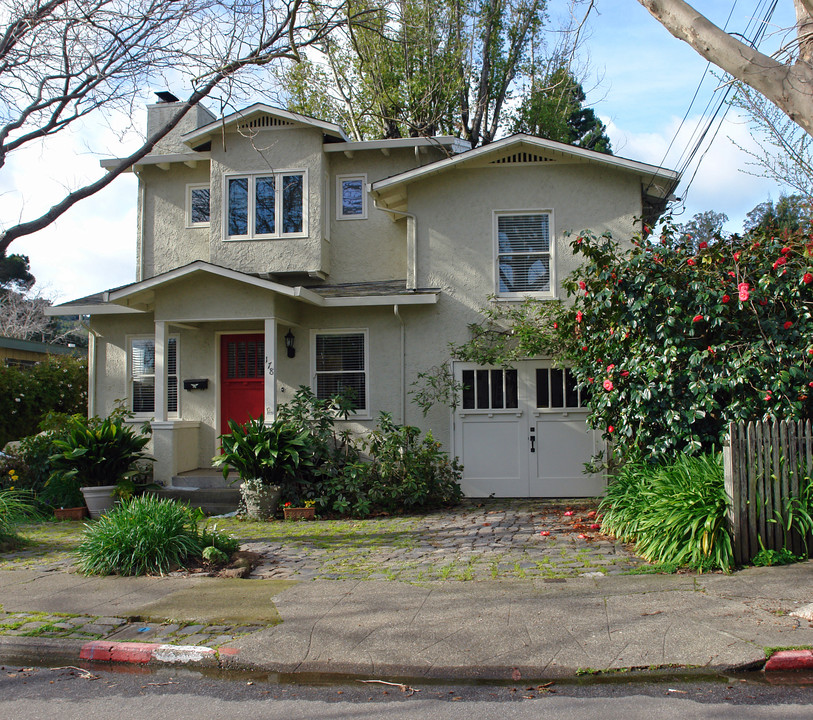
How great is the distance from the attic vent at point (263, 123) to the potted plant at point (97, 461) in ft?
21.0

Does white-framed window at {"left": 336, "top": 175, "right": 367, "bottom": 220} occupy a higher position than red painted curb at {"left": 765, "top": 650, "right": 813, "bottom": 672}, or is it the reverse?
white-framed window at {"left": 336, "top": 175, "right": 367, "bottom": 220}

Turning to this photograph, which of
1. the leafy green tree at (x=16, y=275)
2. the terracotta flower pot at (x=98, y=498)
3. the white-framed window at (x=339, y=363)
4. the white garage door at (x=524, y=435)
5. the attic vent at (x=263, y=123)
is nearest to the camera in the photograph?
the terracotta flower pot at (x=98, y=498)

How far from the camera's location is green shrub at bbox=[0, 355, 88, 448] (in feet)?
54.9

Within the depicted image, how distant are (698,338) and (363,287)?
6.38 m

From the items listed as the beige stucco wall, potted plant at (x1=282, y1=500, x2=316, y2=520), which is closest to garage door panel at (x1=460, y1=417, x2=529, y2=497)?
potted plant at (x1=282, y1=500, x2=316, y2=520)

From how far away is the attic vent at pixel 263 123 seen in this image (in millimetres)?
13852

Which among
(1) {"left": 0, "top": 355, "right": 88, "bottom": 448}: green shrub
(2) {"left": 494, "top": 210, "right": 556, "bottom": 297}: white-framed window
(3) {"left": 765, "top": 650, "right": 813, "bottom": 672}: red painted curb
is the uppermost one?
(2) {"left": 494, "top": 210, "right": 556, "bottom": 297}: white-framed window

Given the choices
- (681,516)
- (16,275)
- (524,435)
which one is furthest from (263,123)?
(16,275)

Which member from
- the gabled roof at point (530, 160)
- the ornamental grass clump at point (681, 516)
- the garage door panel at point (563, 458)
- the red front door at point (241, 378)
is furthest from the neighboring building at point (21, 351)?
the ornamental grass clump at point (681, 516)

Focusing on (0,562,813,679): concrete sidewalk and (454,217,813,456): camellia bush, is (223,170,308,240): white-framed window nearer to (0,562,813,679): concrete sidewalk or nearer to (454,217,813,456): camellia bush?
(454,217,813,456): camellia bush

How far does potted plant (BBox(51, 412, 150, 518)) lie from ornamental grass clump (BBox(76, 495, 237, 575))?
3.58m

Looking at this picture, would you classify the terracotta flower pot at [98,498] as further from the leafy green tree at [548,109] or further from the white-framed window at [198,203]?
the leafy green tree at [548,109]

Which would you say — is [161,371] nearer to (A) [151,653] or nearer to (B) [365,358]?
(B) [365,358]

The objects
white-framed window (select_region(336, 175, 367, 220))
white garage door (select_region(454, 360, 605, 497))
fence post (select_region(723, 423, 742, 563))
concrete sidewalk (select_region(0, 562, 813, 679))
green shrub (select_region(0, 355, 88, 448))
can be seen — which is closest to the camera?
concrete sidewalk (select_region(0, 562, 813, 679))
